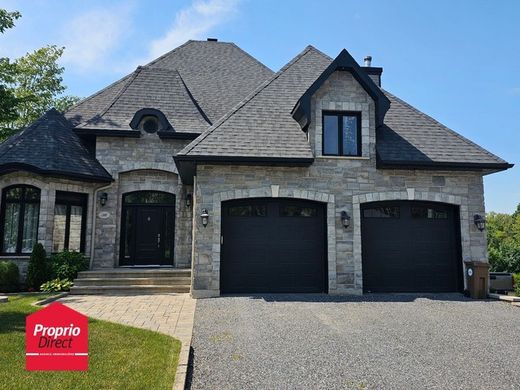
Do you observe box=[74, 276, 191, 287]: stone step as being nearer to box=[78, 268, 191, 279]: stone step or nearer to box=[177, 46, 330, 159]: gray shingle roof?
box=[78, 268, 191, 279]: stone step

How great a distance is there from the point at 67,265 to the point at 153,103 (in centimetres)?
745

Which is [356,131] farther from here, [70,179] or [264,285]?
→ [70,179]

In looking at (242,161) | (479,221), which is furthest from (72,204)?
(479,221)

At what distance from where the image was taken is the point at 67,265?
11445 mm

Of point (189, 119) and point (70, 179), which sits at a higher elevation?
point (189, 119)

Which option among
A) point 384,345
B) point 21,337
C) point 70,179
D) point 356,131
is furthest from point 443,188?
point 70,179

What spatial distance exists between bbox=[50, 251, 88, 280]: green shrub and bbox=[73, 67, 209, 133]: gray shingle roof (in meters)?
5.07

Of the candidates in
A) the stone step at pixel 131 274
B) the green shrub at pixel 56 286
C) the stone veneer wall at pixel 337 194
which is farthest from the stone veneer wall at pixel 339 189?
the green shrub at pixel 56 286

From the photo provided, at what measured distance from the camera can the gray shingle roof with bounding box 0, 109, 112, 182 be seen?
1185cm

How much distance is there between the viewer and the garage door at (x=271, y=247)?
1054 cm

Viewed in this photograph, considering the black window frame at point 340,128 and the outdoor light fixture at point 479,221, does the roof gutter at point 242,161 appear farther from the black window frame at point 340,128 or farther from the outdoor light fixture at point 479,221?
the outdoor light fixture at point 479,221

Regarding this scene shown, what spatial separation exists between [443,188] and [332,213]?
379 centimetres

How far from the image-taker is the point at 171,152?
14.2m

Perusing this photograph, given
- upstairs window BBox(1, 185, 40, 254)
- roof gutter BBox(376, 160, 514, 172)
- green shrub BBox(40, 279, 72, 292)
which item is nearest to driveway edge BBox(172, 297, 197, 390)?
green shrub BBox(40, 279, 72, 292)
